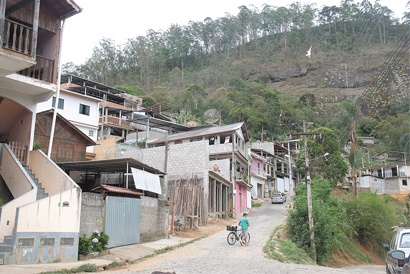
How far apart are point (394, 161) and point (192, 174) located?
157 ft

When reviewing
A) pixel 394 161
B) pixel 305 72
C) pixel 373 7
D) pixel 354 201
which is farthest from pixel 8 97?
pixel 373 7

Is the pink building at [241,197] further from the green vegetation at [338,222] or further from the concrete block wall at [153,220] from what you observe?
the concrete block wall at [153,220]

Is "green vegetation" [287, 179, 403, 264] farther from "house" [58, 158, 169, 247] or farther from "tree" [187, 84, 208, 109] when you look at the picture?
"tree" [187, 84, 208, 109]

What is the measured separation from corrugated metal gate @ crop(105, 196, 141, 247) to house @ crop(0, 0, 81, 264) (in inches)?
78.1

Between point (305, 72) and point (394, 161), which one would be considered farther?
point (305, 72)

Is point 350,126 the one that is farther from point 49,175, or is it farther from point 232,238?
point 49,175

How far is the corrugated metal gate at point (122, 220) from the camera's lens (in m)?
13.0

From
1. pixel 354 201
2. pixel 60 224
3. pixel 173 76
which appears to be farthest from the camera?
pixel 173 76

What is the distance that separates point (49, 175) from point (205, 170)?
12.5 m

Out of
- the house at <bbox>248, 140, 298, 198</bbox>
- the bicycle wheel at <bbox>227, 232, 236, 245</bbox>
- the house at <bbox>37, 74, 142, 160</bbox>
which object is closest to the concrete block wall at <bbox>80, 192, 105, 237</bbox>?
the bicycle wheel at <bbox>227, 232, 236, 245</bbox>

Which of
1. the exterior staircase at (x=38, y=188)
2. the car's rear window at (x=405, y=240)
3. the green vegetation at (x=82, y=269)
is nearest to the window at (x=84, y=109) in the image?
the exterior staircase at (x=38, y=188)

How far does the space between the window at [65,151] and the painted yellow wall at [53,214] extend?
26.1 ft

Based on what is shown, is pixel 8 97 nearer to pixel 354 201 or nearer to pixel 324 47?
pixel 354 201

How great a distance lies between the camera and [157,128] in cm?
4725
